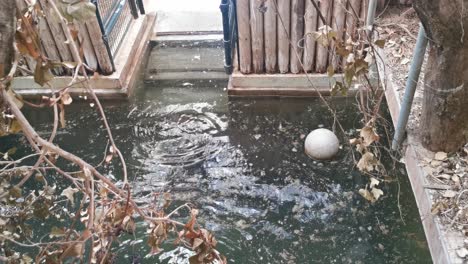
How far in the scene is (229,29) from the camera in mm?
5340

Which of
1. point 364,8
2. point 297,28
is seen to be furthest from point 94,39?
point 364,8

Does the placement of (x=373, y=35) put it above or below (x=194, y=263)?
below

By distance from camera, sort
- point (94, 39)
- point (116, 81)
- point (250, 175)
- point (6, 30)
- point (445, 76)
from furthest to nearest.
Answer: point (116, 81) → point (94, 39) → point (250, 175) → point (445, 76) → point (6, 30)

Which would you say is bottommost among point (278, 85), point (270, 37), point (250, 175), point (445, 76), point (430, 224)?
point (250, 175)

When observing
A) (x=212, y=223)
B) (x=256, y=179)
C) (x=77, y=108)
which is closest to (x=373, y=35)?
(x=256, y=179)

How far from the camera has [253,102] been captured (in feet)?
18.3

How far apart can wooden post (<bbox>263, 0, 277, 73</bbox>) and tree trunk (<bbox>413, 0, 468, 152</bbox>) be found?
205cm

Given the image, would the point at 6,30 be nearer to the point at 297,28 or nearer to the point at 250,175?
the point at 250,175

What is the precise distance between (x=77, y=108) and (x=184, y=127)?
144 cm

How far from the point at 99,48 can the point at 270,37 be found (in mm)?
2028

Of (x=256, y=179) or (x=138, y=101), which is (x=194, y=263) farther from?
(x=138, y=101)

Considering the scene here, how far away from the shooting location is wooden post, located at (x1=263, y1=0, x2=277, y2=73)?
4.97m

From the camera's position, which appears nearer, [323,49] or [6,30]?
[6,30]

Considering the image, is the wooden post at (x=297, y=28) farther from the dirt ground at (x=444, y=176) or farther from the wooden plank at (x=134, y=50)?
the wooden plank at (x=134, y=50)
